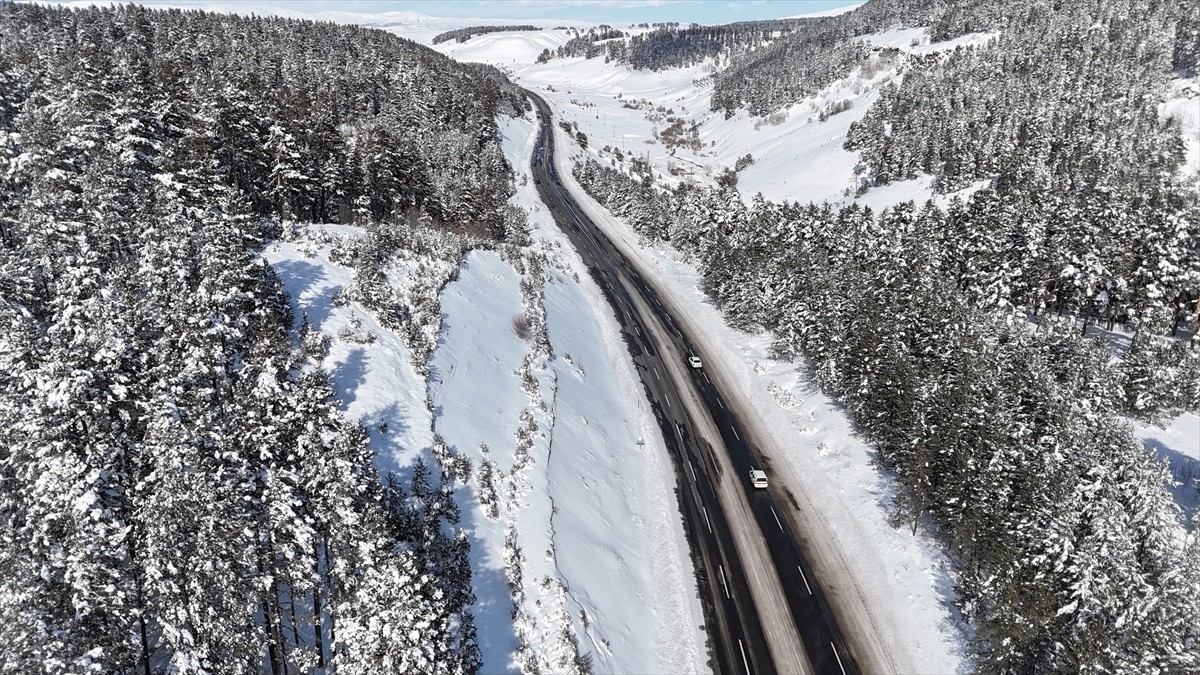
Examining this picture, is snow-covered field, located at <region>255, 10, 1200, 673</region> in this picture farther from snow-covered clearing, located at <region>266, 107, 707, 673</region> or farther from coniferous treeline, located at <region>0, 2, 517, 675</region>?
coniferous treeline, located at <region>0, 2, 517, 675</region>

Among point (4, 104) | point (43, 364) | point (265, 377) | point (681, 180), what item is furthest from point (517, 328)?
point (681, 180)

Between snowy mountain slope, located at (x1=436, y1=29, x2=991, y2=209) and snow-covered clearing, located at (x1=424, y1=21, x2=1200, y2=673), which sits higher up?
snowy mountain slope, located at (x1=436, y1=29, x2=991, y2=209)

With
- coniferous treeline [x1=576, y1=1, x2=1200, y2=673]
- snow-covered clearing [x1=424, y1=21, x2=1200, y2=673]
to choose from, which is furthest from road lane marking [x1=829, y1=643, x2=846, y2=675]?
coniferous treeline [x1=576, y1=1, x2=1200, y2=673]

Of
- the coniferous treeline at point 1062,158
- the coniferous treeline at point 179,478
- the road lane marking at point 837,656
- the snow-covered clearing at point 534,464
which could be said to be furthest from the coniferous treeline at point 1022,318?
the coniferous treeline at point 179,478

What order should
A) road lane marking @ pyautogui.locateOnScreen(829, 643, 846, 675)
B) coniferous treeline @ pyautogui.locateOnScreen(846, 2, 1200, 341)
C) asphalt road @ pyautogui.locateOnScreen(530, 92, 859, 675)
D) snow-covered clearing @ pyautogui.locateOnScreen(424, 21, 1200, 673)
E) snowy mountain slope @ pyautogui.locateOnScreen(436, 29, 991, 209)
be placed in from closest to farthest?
road lane marking @ pyautogui.locateOnScreen(829, 643, 846, 675) < asphalt road @ pyautogui.locateOnScreen(530, 92, 859, 675) < snow-covered clearing @ pyautogui.locateOnScreen(424, 21, 1200, 673) < coniferous treeline @ pyautogui.locateOnScreen(846, 2, 1200, 341) < snowy mountain slope @ pyautogui.locateOnScreen(436, 29, 991, 209)

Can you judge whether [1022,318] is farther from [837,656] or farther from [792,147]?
[792,147]
